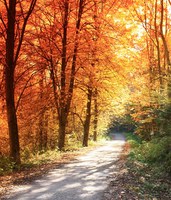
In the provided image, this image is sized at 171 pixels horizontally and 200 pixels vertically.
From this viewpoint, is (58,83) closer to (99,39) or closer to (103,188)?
(99,39)

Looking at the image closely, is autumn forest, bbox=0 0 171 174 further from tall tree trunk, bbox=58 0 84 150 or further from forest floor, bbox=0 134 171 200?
forest floor, bbox=0 134 171 200

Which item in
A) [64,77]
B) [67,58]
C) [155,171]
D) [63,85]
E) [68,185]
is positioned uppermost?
[67,58]

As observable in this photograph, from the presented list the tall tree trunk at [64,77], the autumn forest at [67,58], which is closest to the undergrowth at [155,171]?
the autumn forest at [67,58]

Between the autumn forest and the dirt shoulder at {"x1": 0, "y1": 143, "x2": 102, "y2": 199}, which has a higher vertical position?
the autumn forest

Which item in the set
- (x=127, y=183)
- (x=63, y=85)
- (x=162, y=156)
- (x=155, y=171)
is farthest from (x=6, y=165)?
(x=63, y=85)

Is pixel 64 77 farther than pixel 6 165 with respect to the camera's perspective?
Yes

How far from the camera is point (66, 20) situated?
18.4 metres

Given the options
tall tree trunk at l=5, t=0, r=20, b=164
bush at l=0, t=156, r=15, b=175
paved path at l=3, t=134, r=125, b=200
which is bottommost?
paved path at l=3, t=134, r=125, b=200

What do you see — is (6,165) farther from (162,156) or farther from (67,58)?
(67,58)

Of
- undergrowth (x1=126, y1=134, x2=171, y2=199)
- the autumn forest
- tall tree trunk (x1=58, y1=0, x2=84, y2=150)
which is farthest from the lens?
tall tree trunk (x1=58, y1=0, x2=84, y2=150)

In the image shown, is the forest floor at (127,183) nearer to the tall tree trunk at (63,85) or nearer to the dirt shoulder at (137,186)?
the dirt shoulder at (137,186)

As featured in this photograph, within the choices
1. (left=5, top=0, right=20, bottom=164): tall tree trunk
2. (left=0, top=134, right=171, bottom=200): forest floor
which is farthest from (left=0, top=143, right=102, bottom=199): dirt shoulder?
(left=5, top=0, right=20, bottom=164): tall tree trunk

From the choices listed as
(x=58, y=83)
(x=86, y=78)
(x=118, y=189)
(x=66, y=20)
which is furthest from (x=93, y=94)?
(x=118, y=189)

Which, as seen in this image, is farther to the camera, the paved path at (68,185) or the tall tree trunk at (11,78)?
the tall tree trunk at (11,78)
